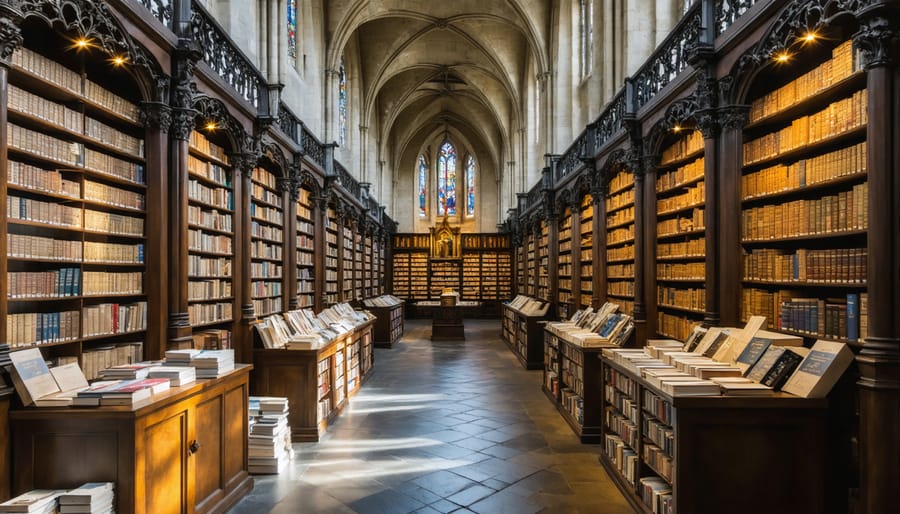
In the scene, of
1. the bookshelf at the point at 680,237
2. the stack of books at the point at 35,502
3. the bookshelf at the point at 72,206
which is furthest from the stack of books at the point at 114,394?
the bookshelf at the point at 680,237

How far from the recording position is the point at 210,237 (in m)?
6.23

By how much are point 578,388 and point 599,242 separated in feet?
9.40

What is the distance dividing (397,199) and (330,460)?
24326mm

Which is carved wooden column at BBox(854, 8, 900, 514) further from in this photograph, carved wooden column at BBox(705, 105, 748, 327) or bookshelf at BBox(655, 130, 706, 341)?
bookshelf at BBox(655, 130, 706, 341)

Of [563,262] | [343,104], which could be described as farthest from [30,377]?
[343,104]

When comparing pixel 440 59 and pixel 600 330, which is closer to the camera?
pixel 600 330

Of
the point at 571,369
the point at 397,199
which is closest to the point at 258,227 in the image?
the point at 571,369

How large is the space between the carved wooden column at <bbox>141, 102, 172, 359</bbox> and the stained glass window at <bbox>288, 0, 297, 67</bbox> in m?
8.32

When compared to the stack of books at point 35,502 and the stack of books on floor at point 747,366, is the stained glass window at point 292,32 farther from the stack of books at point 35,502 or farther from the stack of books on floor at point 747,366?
the stack of books at point 35,502

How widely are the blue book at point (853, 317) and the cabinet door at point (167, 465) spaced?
4.18 metres

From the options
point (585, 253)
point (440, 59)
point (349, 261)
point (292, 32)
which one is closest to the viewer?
point (585, 253)

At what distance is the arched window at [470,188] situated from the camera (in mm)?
29447

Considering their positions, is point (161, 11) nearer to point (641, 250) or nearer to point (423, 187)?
point (641, 250)

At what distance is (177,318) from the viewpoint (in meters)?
4.86
